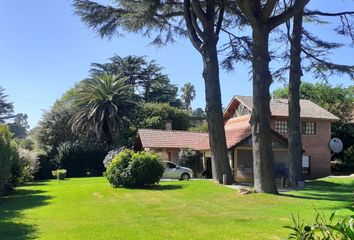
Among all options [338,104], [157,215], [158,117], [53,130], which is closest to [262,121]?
[157,215]

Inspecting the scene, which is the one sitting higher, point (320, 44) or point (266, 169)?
point (320, 44)

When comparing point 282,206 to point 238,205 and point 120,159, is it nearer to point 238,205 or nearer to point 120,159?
point 238,205

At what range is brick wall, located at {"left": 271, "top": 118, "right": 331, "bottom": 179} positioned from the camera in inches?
1561

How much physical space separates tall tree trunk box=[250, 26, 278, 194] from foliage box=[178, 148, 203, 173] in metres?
17.9

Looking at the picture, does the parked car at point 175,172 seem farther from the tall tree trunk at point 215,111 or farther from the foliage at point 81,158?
the foliage at point 81,158

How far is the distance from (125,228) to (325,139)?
32609 mm

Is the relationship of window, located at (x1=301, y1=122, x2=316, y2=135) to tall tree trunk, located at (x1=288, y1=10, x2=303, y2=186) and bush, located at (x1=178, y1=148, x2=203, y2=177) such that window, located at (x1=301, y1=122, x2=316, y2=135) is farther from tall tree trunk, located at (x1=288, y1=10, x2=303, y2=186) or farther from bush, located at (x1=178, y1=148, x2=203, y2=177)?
tall tree trunk, located at (x1=288, y1=10, x2=303, y2=186)

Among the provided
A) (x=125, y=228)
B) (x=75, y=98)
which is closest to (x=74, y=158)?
(x=75, y=98)

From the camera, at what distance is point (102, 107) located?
49.8m

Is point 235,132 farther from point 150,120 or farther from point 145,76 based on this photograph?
point 145,76

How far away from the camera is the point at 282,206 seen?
15867mm

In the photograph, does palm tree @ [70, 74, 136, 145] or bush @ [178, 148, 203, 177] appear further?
palm tree @ [70, 74, 136, 145]

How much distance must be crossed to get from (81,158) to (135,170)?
26.0 meters

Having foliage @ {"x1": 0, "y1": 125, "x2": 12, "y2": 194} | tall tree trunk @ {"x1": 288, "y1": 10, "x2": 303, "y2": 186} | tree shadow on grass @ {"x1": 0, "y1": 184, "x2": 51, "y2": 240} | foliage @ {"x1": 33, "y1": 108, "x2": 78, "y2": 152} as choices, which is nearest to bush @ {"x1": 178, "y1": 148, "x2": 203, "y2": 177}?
tall tree trunk @ {"x1": 288, "y1": 10, "x2": 303, "y2": 186}
